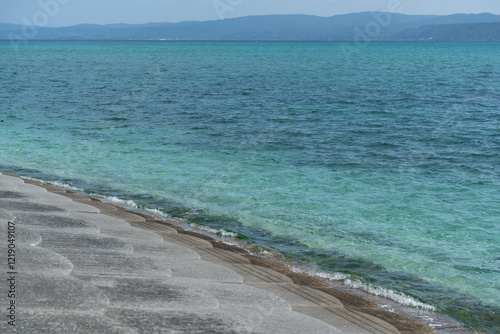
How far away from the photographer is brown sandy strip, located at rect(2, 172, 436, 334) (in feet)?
25.6

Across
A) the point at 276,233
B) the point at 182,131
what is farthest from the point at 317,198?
the point at 182,131

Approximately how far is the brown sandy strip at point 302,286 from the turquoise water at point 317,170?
4.32 feet

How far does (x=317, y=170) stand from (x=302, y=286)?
11.6m

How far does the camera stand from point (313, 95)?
156ft

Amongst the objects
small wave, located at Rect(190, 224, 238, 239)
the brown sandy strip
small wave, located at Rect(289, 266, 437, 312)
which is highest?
the brown sandy strip

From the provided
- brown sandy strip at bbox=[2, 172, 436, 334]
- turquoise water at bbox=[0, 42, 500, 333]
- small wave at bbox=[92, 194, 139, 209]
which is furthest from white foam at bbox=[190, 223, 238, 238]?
small wave at bbox=[92, 194, 139, 209]

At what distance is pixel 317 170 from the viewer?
20.6 m

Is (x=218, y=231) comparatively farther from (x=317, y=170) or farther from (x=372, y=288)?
(x=317, y=170)

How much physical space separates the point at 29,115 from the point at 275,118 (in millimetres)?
16147

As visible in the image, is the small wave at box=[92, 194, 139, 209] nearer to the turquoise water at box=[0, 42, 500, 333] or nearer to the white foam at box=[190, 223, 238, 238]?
the turquoise water at box=[0, 42, 500, 333]

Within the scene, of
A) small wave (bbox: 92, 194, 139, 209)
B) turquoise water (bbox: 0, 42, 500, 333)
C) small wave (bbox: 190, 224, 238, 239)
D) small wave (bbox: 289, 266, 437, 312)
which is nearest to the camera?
small wave (bbox: 289, 266, 437, 312)

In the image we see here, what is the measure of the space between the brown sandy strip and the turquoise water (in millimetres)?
1316

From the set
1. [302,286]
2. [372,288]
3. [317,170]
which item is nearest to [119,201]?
[317,170]

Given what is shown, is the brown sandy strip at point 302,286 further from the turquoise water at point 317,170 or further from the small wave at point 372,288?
the turquoise water at point 317,170
